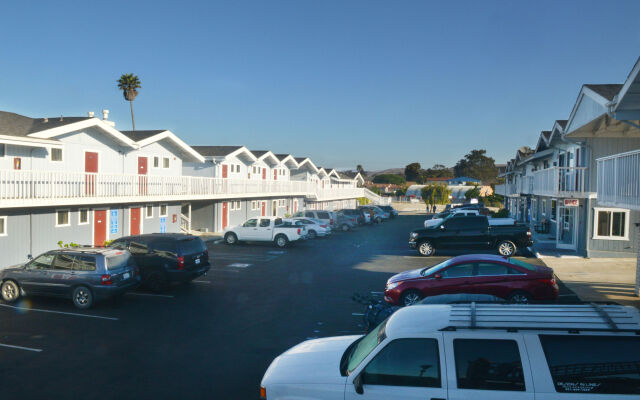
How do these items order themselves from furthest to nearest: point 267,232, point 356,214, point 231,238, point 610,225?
point 356,214
point 231,238
point 267,232
point 610,225

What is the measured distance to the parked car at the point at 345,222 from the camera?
39.8 m

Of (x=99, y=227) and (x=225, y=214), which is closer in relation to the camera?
(x=99, y=227)

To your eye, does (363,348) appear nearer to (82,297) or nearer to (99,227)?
(82,297)

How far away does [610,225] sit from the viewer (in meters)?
22.2

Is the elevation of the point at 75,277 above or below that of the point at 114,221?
below

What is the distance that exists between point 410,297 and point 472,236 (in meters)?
12.2

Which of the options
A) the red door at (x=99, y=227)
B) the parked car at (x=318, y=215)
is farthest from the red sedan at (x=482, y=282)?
the parked car at (x=318, y=215)

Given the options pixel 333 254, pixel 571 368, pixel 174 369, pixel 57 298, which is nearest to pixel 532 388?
pixel 571 368

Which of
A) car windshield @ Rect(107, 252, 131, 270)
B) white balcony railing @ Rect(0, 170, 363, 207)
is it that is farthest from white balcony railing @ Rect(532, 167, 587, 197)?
car windshield @ Rect(107, 252, 131, 270)

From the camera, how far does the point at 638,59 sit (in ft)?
37.2

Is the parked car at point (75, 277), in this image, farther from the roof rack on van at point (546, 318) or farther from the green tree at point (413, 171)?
the green tree at point (413, 171)

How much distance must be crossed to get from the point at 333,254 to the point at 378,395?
19.9 meters

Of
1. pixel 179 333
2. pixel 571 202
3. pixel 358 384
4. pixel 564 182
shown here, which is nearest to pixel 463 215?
pixel 564 182

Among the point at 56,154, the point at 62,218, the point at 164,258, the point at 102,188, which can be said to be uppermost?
the point at 56,154
